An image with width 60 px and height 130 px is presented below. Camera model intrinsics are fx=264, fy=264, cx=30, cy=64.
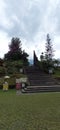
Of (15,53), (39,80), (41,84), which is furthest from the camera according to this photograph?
(15,53)

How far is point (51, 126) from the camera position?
6.86 m

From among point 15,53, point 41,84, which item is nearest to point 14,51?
point 15,53

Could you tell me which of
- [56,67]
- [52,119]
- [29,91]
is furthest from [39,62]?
[52,119]

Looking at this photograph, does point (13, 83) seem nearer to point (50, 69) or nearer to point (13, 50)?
point (50, 69)

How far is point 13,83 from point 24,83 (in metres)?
1.69

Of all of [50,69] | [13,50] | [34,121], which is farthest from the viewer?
[13,50]

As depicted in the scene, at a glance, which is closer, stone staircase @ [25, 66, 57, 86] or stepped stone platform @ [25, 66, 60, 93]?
stepped stone platform @ [25, 66, 60, 93]

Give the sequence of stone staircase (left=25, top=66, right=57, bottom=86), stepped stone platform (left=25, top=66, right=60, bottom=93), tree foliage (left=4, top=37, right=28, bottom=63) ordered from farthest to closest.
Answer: tree foliage (left=4, top=37, right=28, bottom=63) → stone staircase (left=25, top=66, right=57, bottom=86) → stepped stone platform (left=25, top=66, right=60, bottom=93)

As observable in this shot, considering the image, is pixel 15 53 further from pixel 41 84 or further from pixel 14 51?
pixel 41 84

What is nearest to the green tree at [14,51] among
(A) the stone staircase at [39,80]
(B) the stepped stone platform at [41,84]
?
(B) the stepped stone platform at [41,84]

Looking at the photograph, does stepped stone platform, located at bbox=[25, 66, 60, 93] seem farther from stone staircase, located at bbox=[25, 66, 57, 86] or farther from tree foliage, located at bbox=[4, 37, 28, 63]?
tree foliage, located at bbox=[4, 37, 28, 63]

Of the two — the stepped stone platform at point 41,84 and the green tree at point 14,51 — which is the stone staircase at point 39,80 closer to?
the stepped stone platform at point 41,84

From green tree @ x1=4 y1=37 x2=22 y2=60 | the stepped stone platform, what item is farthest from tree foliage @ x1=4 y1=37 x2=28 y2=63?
the stepped stone platform

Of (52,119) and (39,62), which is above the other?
(39,62)
